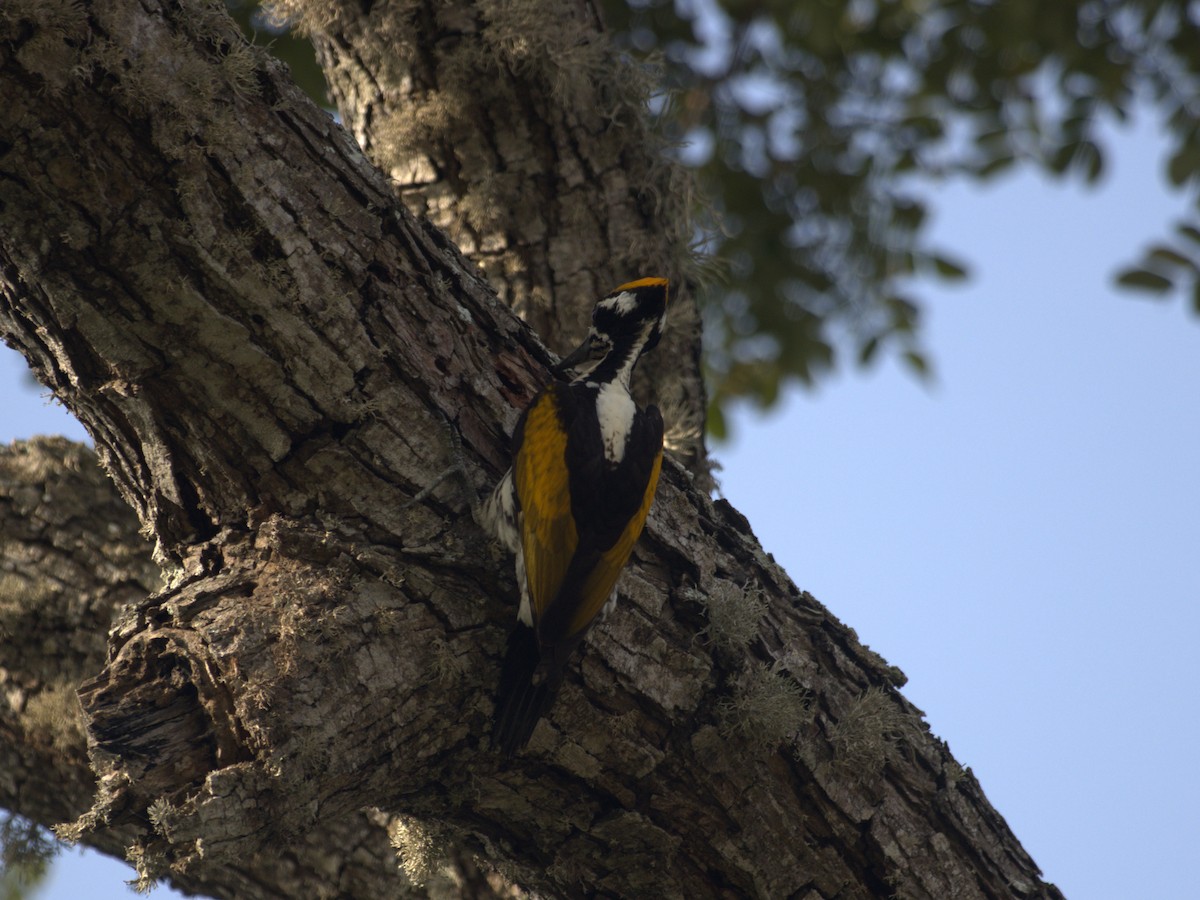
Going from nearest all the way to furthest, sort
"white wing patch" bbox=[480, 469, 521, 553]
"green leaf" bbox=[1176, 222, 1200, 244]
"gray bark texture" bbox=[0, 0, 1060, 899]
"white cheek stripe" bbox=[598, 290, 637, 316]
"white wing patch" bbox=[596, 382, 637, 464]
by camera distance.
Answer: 1. "gray bark texture" bbox=[0, 0, 1060, 899]
2. "white wing patch" bbox=[480, 469, 521, 553]
3. "white wing patch" bbox=[596, 382, 637, 464]
4. "white cheek stripe" bbox=[598, 290, 637, 316]
5. "green leaf" bbox=[1176, 222, 1200, 244]

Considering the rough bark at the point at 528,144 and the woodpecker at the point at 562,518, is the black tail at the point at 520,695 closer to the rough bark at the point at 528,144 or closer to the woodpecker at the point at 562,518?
the woodpecker at the point at 562,518

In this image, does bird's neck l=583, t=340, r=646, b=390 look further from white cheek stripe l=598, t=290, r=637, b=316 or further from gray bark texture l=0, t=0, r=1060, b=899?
gray bark texture l=0, t=0, r=1060, b=899

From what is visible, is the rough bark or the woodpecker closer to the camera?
the woodpecker

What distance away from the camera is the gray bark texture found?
2355 mm

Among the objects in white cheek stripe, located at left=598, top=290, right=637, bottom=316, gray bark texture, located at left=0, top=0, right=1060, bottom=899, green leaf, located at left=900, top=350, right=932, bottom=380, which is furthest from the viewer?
green leaf, located at left=900, top=350, right=932, bottom=380

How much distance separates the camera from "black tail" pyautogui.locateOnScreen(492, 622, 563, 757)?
2.66 meters

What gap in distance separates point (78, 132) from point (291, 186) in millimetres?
459

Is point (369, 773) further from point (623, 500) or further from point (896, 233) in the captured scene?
point (896, 233)

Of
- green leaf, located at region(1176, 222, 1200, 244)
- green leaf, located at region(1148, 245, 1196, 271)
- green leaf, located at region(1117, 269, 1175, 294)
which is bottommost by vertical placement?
green leaf, located at region(1117, 269, 1175, 294)

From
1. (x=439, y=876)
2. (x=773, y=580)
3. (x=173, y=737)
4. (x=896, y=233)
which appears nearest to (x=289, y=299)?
(x=173, y=737)

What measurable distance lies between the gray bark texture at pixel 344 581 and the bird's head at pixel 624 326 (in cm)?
47

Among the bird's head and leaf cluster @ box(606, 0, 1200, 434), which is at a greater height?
leaf cluster @ box(606, 0, 1200, 434)

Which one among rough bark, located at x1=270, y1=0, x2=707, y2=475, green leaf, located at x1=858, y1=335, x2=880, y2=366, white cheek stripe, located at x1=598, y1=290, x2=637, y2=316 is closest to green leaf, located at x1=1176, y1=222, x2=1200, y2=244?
green leaf, located at x1=858, y1=335, x2=880, y2=366

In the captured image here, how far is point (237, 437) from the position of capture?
262cm
